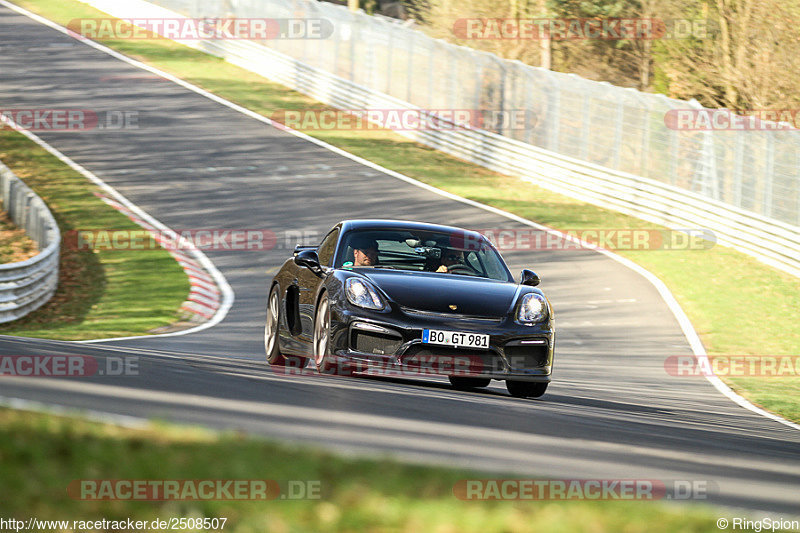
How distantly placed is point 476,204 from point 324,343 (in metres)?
18.3

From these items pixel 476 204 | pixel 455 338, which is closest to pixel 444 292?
pixel 455 338

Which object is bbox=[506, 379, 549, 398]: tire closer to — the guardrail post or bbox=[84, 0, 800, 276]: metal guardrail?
bbox=[84, 0, 800, 276]: metal guardrail

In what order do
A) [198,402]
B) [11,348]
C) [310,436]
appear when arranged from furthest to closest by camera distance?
[11,348]
[198,402]
[310,436]

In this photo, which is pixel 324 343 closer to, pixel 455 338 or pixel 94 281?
pixel 455 338

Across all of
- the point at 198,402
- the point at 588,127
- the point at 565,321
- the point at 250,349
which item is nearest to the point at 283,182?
the point at 588,127

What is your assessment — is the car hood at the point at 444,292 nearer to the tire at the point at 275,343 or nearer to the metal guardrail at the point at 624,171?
the tire at the point at 275,343

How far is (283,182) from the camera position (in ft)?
97.7

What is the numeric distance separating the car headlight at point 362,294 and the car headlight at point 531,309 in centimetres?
116

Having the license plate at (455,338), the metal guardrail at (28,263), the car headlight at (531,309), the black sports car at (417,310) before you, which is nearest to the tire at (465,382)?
the black sports car at (417,310)

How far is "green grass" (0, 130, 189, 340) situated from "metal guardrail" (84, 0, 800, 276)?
10715 millimetres

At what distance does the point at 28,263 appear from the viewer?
17859mm

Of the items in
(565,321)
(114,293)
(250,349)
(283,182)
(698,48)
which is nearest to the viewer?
(250,349)

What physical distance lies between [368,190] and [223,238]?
18.3 ft

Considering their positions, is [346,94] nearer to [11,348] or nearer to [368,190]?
[368,190]
